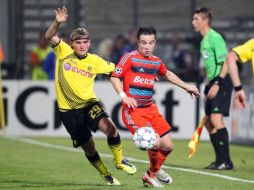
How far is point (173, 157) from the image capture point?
696 inches

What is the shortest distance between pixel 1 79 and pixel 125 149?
15.7ft

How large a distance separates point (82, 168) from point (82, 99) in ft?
8.68

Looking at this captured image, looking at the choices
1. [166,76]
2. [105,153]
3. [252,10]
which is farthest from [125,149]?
[252,10]

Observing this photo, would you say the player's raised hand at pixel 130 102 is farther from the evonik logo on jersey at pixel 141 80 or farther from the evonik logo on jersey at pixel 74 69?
the evonik logo on jersey at pixel 74 69

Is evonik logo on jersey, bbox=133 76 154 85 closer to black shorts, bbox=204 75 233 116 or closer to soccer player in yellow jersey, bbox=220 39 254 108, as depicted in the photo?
soccer player in yellow jersey, bbox=220 39 254 108

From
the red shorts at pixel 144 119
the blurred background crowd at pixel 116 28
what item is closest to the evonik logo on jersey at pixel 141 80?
the red shorts at pixel 144 119

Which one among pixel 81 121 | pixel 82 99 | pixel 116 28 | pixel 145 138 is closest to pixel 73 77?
pixel 82 99

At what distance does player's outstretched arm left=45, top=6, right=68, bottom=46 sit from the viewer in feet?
41.0

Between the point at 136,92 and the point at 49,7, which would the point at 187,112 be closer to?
the point at 49,7

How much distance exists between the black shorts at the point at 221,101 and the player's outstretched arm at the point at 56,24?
11.1 feet

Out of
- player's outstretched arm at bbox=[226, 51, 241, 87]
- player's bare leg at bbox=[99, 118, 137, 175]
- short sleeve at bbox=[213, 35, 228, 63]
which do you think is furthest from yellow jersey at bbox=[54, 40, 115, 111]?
short sleeve at bbox=[213, 35, 228, 63]

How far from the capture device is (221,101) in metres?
15.6

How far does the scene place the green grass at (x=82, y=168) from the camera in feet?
41.9

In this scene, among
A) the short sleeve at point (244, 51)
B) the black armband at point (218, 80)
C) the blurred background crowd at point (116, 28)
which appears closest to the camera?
the short sleeve at point (244, 51)
